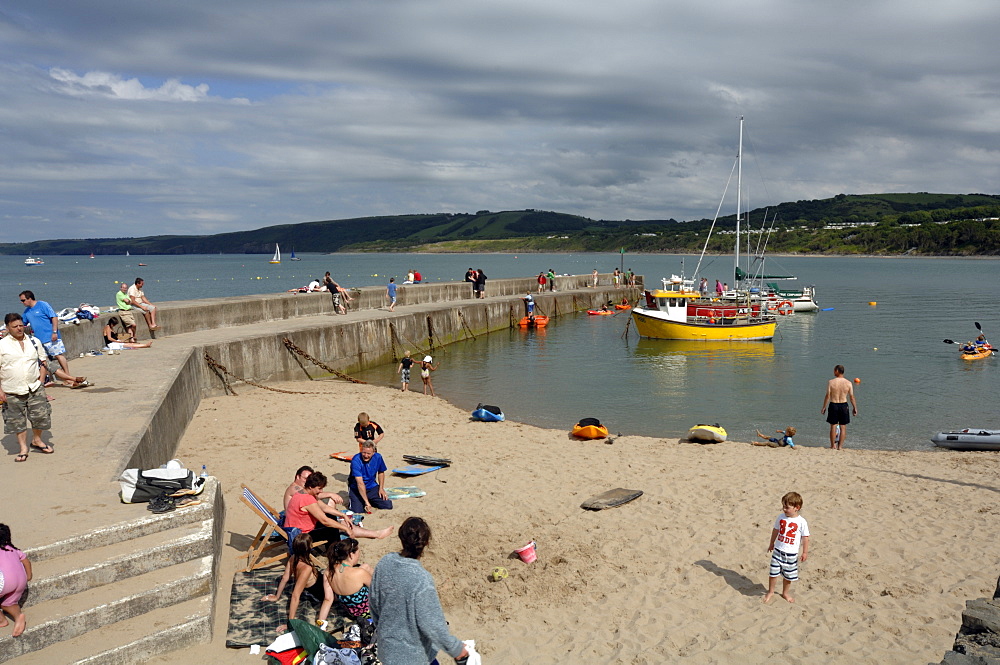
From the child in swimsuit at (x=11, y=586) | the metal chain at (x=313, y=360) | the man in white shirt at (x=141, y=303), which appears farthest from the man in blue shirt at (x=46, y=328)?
the metal chain at (x=313, y=360)

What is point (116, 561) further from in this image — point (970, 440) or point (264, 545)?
point (970, 440)

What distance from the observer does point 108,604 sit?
5.55 metres

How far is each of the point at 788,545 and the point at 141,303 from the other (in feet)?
54.1

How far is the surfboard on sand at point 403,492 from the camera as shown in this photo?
10.3 meters

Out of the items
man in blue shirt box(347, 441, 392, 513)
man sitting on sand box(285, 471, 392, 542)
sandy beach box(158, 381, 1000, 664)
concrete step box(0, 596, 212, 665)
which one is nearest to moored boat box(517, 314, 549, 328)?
sandy beach box(158, 381, 1000, 664)

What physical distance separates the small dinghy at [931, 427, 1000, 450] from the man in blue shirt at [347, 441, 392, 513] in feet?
40.2

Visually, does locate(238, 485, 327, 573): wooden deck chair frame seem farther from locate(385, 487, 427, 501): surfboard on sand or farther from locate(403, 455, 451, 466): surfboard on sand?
locate(403, 455, 451, 466): surfboard on sand

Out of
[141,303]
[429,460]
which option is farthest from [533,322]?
[429,460]

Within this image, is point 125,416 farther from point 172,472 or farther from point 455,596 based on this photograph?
point 455,596

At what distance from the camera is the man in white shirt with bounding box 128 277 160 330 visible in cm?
1753

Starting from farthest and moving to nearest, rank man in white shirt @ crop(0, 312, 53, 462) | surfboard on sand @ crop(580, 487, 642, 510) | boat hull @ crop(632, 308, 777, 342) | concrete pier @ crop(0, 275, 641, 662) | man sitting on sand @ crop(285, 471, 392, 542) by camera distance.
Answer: boat hull @ crop(632, 308, 777, 342) → surfboard on sand @ crop(580, 487, 642, 510) → man in white shirt @ crop(0, 312, 53, 462) → man sitting on sand @ crop(285, 471, 392, 542) → concrete pier @ crop(0, 275, 641, 662)

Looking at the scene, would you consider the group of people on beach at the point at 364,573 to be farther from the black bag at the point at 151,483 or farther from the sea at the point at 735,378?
the sea at the point at 735,378

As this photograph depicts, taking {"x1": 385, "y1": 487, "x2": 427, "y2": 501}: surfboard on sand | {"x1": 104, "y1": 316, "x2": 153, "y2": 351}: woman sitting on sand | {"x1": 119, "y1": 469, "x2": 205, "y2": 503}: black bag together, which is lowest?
{"x1": 385, "y1": 487, "x2": 427, "y2": 501}: surfboard on sand

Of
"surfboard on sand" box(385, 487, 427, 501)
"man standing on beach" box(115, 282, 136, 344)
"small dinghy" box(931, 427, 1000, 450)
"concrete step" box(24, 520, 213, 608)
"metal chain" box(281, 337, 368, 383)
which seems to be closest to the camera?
"concrete step" box(24, 520, 213, 608)
